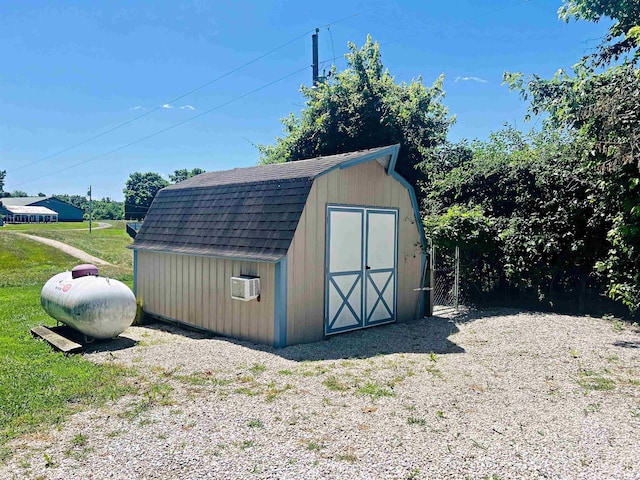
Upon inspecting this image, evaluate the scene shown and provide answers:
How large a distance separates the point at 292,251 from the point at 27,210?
70.1m

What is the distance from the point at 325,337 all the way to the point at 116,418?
399 centimetres

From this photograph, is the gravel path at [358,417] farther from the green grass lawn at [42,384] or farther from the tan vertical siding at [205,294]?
the tan vertical siding at [205,294]

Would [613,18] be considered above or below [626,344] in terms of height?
above

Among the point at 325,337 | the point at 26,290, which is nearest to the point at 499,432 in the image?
the point at 325,337

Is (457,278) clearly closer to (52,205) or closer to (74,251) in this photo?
(74,251)

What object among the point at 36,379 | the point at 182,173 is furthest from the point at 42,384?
the point at 182,173

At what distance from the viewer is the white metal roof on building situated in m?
60.8

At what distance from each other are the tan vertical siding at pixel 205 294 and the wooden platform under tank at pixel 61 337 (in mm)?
1889

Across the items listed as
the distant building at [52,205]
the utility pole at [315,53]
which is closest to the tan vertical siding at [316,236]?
the utility pole at [315,53]

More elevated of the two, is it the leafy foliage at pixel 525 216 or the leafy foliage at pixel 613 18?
the leafy foliage at pixel 613 18

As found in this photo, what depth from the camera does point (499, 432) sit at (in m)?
3.66

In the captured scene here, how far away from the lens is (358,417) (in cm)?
397

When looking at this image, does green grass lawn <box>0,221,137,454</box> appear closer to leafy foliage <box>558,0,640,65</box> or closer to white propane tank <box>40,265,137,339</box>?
white propane tank <box>40,265,137,339</box>

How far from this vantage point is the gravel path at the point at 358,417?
3.11 meters
